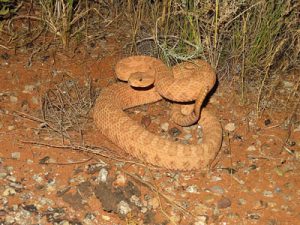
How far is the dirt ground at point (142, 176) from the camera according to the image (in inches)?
147

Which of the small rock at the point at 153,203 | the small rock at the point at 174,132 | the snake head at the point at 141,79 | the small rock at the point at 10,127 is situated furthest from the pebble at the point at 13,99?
the small rock at the point at 153,203

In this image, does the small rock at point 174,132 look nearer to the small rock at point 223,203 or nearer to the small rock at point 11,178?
the small rock at point 223,203

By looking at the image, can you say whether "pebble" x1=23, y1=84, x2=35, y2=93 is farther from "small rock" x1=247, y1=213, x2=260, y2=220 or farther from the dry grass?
"small rock" x1=247, y1=213, x2=260, y2=220

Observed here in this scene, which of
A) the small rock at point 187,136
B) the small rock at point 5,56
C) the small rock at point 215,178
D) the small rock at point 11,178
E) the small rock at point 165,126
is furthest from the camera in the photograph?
the small rock at point 5,56

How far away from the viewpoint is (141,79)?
4727mm

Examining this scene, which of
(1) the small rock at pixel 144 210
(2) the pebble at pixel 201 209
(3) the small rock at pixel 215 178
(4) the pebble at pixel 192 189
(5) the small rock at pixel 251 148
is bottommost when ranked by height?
(1) the small rock at pixel 144 210

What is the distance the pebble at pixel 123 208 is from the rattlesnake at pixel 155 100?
57 centimetres

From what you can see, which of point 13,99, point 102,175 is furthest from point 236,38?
point 13,99

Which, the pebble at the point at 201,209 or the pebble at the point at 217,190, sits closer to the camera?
the pebble at the point at 201,209

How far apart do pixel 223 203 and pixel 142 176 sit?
762 mm

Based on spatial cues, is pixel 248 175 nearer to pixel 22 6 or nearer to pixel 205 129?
pixel 205 129

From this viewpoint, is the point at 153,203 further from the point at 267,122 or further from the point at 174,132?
the point at 267,122

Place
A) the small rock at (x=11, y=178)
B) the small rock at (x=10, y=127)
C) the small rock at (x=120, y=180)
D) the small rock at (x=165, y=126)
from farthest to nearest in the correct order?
the small rock at (x=165, y=126) → the small rock at (x=10, y=127) → the small rock at (x=120, y=180) → the small rock at (x=11, y=178)

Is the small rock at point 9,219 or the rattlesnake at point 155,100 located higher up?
the rattlesnake at point 155,100
